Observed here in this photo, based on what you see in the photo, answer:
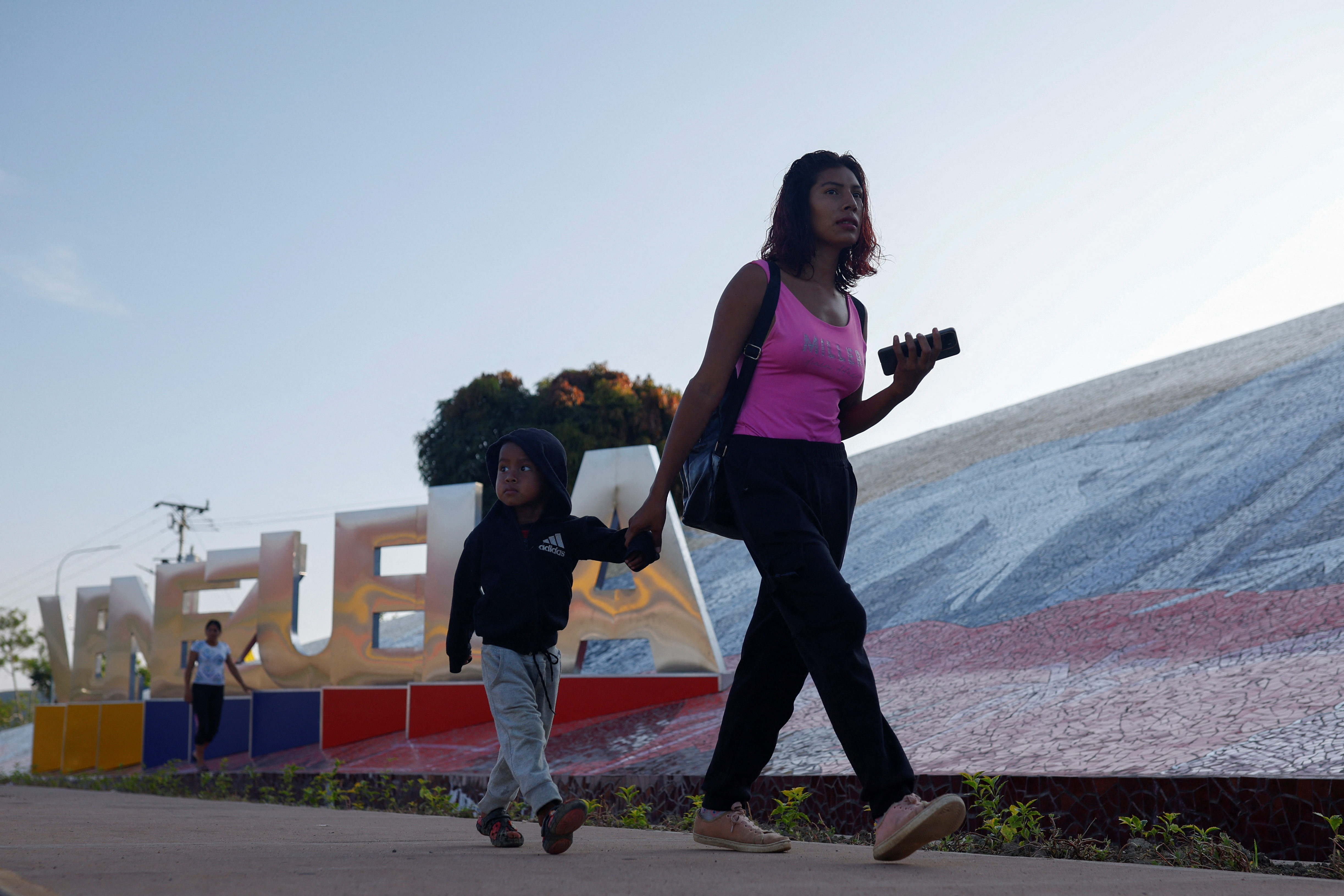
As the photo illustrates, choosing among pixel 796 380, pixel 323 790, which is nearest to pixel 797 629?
pixel 796 380

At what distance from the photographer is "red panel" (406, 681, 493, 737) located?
8.38 metres

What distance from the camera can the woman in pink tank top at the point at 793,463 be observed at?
2654 mm

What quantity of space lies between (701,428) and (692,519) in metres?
0.25

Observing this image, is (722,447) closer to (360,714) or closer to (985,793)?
(985,793)

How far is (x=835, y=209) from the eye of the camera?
10.1ft

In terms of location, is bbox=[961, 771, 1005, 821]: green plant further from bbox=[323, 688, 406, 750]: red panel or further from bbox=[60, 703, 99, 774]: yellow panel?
bbox=[60, 703, 99, 774]: yellow panel

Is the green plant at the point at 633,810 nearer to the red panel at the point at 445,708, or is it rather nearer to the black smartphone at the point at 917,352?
the black smartphone at the point at 917,352

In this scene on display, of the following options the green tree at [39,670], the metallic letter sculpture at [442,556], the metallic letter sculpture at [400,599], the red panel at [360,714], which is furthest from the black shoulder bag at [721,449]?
the green tree at [39,670]

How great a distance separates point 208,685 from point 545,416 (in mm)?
17573

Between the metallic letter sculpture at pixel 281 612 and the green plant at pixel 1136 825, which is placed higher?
the metallic letter sculpture at pixel 281 612

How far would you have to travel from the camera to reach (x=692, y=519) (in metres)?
2.99

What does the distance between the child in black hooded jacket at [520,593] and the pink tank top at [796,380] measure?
1.97ft

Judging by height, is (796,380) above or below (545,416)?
below

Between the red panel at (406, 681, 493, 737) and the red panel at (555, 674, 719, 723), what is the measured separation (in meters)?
0.95
